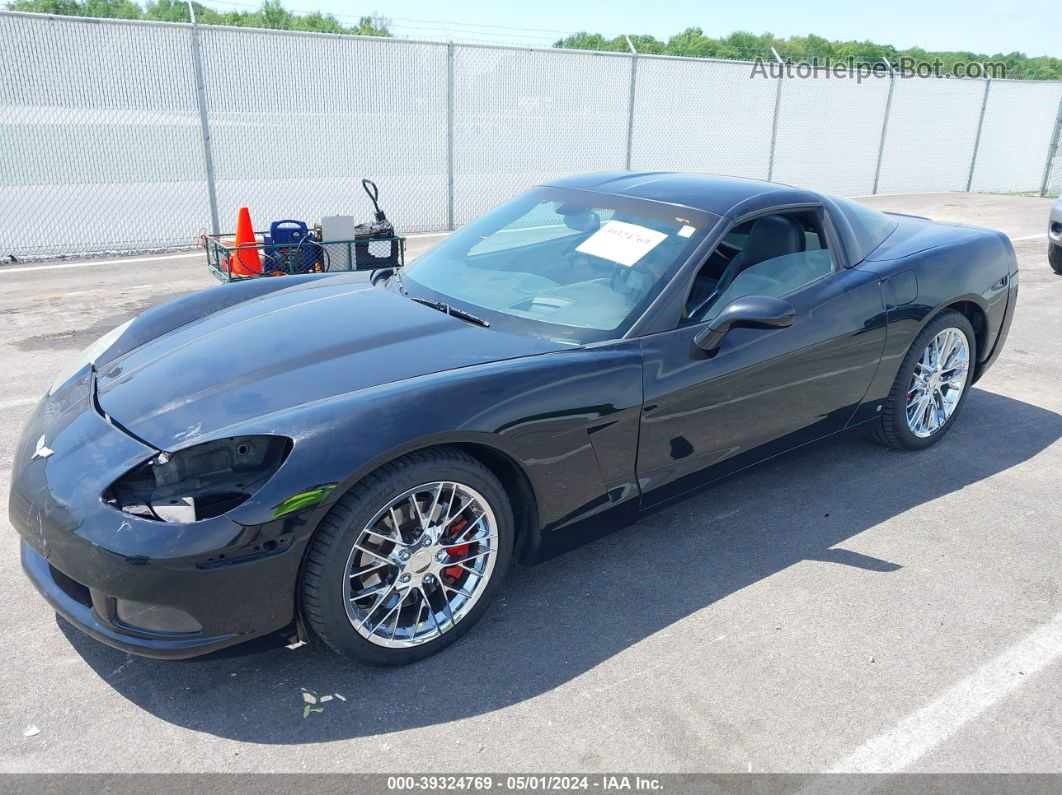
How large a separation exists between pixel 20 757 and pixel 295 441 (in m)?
1.15

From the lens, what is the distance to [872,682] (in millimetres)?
2809

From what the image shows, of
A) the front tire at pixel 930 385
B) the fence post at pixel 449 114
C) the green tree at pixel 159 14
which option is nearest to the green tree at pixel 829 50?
the green tree at pixel 159 14

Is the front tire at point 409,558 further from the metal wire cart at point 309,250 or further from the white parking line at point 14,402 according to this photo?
the metal wire cart at point 309,250

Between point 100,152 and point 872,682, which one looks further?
point 100,152

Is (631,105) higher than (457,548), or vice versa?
(631,105)

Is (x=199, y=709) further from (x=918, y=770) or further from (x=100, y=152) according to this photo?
(x=100, y=152)

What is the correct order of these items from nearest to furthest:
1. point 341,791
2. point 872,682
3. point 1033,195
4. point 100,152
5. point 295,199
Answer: point 341,791 → point 872,682 → point 100,152 → point 295,199 → point 1033,195

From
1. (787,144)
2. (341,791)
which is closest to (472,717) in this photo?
(341,791)

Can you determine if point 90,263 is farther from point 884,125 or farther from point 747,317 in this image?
point 884,125

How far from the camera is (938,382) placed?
4559 millimetres

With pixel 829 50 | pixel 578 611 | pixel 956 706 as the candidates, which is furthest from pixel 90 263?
pixel 829 50

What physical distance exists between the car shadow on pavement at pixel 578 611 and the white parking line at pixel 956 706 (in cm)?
58

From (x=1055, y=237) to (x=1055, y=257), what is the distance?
1.28 ft

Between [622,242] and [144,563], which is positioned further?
[622,242]
